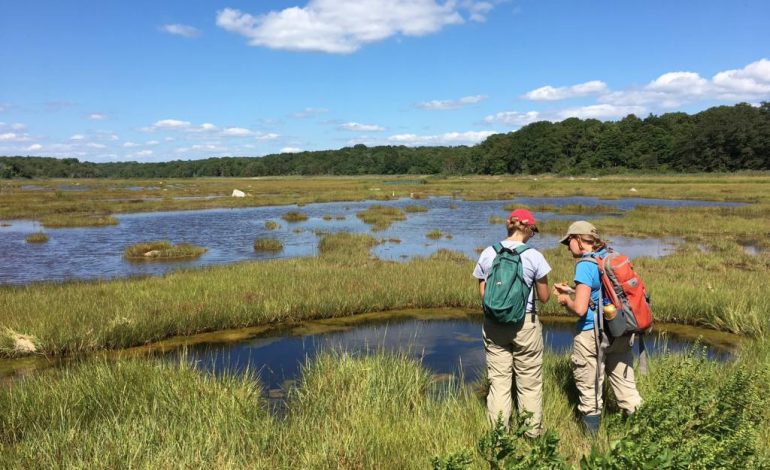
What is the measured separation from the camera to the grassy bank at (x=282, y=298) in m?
10.5

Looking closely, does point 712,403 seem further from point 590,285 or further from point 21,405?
point 21,405

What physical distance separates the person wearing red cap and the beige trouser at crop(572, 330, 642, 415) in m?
0.51

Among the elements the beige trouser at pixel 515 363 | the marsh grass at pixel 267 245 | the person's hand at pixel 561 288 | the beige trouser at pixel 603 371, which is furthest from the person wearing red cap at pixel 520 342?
the marsh grass at pixel 267 245

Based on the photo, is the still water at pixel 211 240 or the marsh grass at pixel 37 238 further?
the marsh grass at pixel 37 238

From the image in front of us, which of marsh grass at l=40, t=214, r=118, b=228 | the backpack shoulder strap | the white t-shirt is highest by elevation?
the backpack shoulder strap

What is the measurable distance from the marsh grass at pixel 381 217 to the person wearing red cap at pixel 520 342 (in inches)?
1038

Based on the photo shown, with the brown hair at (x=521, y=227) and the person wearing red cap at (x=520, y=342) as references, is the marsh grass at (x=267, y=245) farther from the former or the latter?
the brown hair at (x=521, y=227)

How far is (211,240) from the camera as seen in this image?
28.1 meters

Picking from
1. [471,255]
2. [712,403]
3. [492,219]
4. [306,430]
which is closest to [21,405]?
[306,430]

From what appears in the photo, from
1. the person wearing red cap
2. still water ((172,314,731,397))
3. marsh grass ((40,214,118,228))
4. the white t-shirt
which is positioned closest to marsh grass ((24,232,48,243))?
marsh grass ((40,214,118,228))

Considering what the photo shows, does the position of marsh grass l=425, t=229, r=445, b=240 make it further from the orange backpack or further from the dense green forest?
the dense green forest

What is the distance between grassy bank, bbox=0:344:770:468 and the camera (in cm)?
427

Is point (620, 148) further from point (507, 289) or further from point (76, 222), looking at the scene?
point (507, 289)

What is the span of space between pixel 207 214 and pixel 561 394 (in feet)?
138
